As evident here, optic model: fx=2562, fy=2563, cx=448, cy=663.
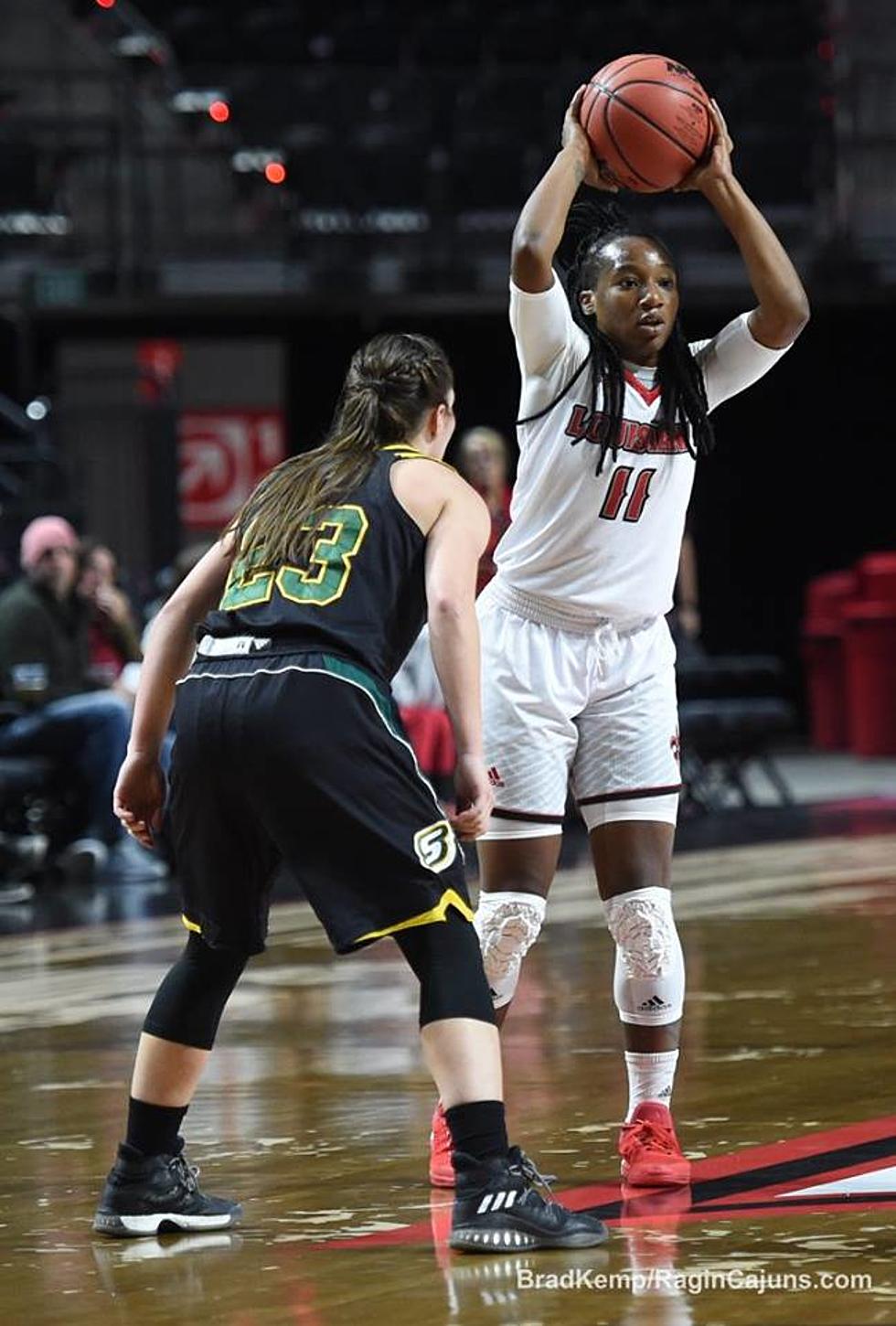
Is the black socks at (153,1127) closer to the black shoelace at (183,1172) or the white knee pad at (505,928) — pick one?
the black shoelace at (183,1172)

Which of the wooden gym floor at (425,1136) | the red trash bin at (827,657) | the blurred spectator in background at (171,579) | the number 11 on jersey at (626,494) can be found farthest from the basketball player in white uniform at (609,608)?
the red trash bin at (827,657)

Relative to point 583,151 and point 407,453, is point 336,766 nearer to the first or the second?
point 407,453

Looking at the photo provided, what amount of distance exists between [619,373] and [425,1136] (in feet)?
5.67

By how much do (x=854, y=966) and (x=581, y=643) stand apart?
11.3 ft

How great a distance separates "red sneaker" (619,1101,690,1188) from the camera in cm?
500

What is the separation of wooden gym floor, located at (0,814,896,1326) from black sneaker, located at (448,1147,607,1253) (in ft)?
0.15

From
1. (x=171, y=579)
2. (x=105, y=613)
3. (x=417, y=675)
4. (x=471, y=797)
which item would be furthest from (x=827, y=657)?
(x=471, y=797)

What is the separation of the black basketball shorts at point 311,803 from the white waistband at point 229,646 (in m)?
0.02

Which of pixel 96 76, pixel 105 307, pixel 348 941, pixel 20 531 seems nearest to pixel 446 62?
pixel 96 76

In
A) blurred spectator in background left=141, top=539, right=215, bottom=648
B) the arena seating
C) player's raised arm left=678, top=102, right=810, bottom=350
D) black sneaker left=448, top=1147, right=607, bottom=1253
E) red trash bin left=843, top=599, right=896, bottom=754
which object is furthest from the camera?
red trash bin left=843, top=599, right=896, bottom=754

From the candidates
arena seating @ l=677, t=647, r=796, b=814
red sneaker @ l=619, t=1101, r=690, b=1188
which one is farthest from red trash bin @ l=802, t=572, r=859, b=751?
red sneaker @ l=619, t=1101, r=690, b=1188

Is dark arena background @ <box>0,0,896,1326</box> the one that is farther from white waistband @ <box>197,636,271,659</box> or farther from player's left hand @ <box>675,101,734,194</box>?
player's left hand @ <box>675,101,734,194</box>

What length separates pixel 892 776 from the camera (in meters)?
17.7

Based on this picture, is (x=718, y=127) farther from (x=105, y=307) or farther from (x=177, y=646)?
(x=105, y=307)
